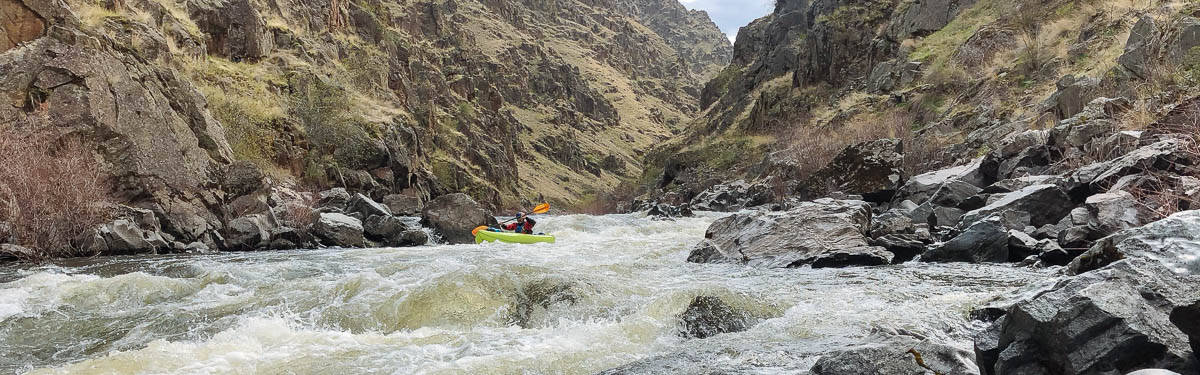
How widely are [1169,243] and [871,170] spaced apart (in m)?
15.3

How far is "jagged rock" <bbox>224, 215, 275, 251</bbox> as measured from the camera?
1417 centimetres

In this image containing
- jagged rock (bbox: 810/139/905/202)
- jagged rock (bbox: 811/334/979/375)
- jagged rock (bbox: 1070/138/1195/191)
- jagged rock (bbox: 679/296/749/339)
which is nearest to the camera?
jagged rock (bbox: 811/334/979/375)

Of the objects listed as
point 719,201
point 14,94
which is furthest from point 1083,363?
point 719,201

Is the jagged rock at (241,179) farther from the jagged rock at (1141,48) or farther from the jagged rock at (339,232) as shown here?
the jagged rock at (1141,48)

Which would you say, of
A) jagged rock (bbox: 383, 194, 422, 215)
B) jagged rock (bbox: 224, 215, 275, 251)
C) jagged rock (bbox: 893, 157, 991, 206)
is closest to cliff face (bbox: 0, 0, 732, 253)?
jagged rock (bbox: 224, 215, 275, 251)

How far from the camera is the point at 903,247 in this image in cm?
911

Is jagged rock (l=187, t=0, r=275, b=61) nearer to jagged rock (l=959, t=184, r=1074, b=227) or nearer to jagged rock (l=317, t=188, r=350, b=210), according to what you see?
jagged rock (l=317, t=188, r=350, b=210)

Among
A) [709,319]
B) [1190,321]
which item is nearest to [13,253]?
[709,319]

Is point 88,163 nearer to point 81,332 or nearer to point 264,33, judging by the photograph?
point 81,332

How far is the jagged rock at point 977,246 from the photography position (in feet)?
26.6

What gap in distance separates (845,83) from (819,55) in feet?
14.6

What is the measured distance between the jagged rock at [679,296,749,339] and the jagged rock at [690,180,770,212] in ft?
68.2

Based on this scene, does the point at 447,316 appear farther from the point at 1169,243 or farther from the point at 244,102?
the point at 244,102

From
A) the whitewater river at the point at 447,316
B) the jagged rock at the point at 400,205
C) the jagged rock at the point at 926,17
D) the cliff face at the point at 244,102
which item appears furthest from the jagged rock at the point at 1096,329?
the jagged rock at the point at 926,17
